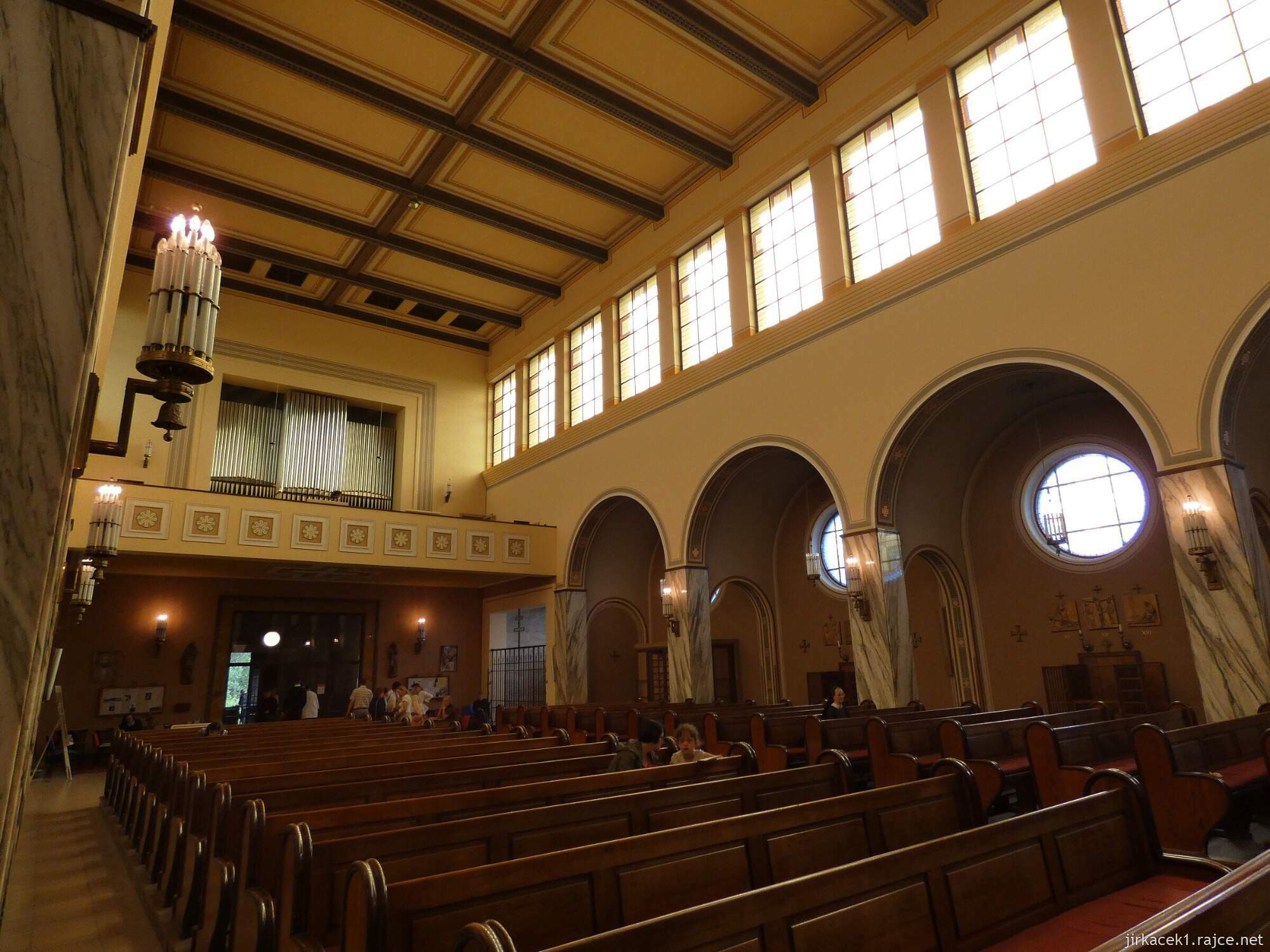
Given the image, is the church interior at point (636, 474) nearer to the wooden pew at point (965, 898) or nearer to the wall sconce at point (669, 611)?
the wooden pew at point (965, 898)

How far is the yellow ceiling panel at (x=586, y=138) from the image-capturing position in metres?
10.8

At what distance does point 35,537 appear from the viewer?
5.52 feet

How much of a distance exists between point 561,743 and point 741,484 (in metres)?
6.83

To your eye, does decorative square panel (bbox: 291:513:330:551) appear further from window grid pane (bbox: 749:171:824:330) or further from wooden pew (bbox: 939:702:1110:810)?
wooden pew (bbox: 939:702:1110:810)

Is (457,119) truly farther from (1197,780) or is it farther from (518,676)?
(1197,780)

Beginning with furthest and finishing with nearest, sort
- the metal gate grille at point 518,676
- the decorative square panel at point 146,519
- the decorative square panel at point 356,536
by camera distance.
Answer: the metal gate grille at point 518,676 < the decorative square panel at point 356,536 < the decorative square panel at point 146,519

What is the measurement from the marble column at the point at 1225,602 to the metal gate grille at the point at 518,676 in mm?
10425

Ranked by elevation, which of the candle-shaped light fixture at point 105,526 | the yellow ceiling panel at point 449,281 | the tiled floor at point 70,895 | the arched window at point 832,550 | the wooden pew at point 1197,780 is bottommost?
the tiled floor at point 70,895

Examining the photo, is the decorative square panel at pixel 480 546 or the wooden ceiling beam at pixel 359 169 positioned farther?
the decorative square panel at pixel 480 546

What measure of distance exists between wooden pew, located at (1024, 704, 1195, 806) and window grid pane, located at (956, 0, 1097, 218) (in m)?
5.36

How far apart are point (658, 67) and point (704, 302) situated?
3.43 metres

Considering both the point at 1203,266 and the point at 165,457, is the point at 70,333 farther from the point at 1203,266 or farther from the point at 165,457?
the point at 165,457

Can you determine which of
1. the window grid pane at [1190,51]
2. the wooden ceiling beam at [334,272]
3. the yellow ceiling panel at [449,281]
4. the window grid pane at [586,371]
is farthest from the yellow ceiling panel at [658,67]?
the wooden ceiling beam at [334,272]

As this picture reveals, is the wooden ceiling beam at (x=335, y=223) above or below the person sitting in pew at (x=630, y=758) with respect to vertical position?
above
